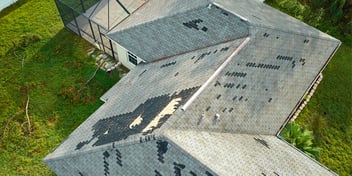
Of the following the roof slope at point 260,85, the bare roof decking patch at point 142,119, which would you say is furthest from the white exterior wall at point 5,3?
the roof slope at point 260,85

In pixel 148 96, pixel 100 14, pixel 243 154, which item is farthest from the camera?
pixel 100 14

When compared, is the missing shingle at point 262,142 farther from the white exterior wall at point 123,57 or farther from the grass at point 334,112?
the white exterior wall at point 123,57

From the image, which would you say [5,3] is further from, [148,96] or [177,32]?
[148,96]

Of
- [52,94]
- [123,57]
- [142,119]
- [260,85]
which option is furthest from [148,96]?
[52,94]

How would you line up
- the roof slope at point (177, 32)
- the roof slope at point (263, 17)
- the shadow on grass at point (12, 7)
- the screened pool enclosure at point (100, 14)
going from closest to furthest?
the roof slope at point (177, 32)
the roof slope at point (263, 17)
the screened pool enclosure at point (100, 14)
the shadow on grass at point (12, 7)

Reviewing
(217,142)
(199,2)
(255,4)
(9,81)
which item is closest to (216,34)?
(199,2)

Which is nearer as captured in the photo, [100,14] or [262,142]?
[262,142]

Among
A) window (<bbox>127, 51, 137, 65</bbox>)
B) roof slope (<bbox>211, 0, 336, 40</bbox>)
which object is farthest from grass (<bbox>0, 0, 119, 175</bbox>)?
roof slope (<bbox>211, 0, 336, 40</bbox>)

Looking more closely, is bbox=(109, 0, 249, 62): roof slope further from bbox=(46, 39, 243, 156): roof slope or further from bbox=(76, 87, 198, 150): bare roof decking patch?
bbox=(76, 87, 198, 150): bare roof decking patch

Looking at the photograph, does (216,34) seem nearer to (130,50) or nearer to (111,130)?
(130,50)
